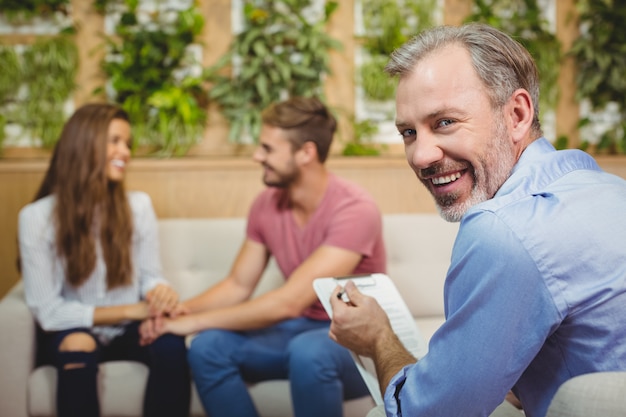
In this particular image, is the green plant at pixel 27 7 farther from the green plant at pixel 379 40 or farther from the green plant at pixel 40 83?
the green plant at pixel 379 40

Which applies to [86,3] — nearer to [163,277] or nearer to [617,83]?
[163,277]

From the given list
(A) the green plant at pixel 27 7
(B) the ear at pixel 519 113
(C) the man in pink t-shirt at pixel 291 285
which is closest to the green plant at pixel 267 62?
(A) the green plant at pixel 27 7

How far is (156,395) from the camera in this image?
7.23 ft

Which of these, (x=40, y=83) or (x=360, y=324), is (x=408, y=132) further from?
(x=40, y=83)

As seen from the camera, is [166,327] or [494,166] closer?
[494,166]

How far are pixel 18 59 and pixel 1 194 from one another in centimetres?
83

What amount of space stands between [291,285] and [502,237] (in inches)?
52.1

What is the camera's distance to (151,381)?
2.22 m

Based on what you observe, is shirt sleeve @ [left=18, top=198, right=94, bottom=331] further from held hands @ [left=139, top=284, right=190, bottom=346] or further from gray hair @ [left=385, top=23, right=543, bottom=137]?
gray hair @ [left=385, top=23, right=543, bottom=137]

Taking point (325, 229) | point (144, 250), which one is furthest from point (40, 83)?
point (325, 229)

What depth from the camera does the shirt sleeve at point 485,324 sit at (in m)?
0.98

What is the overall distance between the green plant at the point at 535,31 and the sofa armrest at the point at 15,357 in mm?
2786

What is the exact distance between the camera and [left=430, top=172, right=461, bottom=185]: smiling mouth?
4.00 feet

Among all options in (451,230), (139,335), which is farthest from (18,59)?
(451,230)
